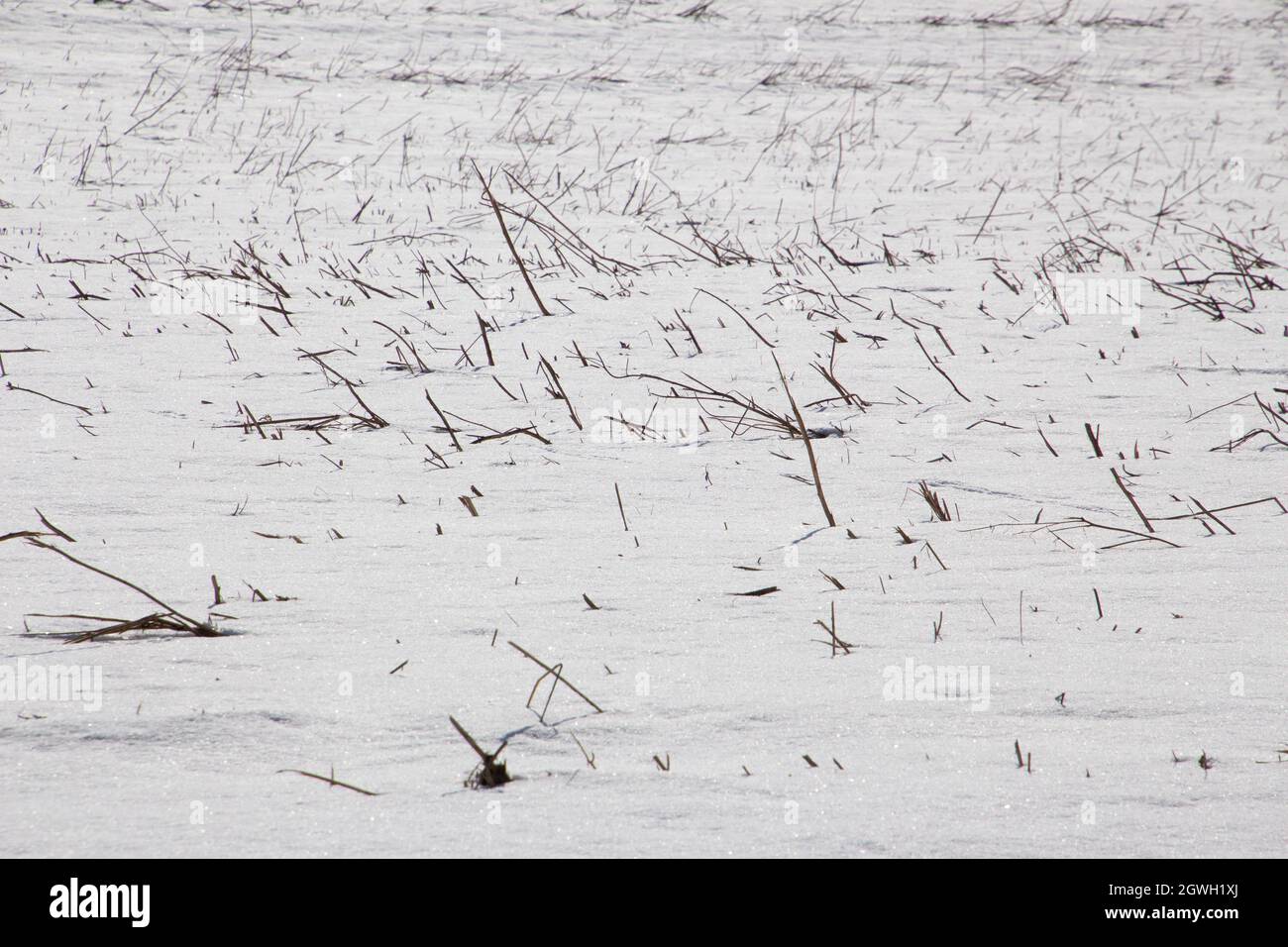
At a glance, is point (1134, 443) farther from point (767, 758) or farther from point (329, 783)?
point (329, 783)

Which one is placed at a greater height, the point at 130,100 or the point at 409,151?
the point at 130,100

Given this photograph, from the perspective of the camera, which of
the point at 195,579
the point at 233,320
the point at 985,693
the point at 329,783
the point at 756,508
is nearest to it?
the point at 329,783

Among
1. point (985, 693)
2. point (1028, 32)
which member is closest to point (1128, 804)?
point (985, 693)

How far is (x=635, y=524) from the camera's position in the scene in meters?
2.19

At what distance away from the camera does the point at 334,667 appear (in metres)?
1.56

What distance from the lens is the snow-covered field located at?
1270mm

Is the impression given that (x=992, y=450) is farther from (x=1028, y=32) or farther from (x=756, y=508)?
(x=1028, y=32)

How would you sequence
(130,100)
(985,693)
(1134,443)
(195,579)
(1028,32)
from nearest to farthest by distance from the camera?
(985,693)
(195,579)
(1134,443)
(130,100)
(1028,32)

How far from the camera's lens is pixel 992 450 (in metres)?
2.65

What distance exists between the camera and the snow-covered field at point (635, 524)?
1270 mm

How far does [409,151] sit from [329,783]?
24.3 feet

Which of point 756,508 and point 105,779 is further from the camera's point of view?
point 756,508

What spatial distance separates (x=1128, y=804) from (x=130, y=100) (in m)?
9.53
